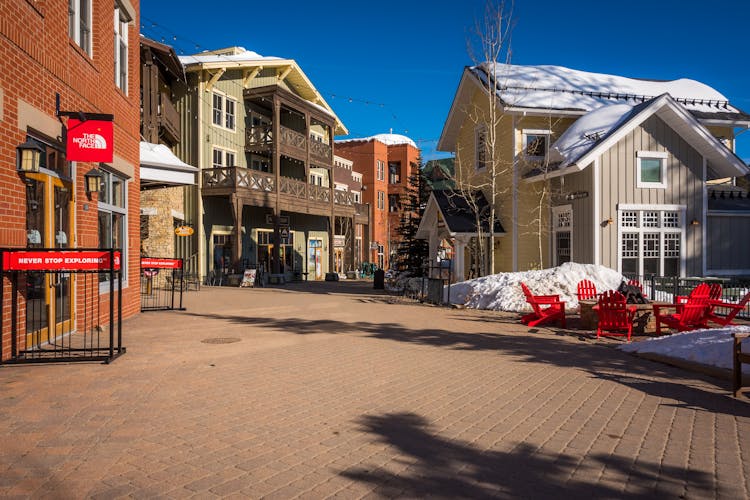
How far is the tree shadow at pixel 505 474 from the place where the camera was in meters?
3.76

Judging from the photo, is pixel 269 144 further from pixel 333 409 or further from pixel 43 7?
pixel 333 409

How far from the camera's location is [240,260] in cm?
2788

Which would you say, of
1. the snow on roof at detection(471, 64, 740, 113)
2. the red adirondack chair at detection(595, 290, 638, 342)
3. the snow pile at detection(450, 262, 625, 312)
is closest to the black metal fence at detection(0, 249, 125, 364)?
the red adirondack chair at detection(595, 290, 638, 342)

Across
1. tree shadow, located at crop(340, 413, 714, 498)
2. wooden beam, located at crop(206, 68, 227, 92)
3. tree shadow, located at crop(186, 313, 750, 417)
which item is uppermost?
wooden beam, located at crop(206, 68, 227, 92)

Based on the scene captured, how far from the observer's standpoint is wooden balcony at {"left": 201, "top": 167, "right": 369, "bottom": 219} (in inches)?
1061

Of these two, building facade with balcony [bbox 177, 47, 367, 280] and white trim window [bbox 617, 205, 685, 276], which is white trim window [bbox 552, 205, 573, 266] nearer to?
white trim window [bbox 617, 205, 685, 276]

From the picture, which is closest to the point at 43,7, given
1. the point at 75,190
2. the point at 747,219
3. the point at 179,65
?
the point at 75,190

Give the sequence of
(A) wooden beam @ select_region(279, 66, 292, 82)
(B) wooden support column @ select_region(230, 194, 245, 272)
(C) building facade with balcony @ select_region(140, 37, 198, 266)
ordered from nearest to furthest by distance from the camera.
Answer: (C) building facade with balcony @ select_region(140, 37, 198, 266) < (B) wooden support column @ select_region(230, 194, 245, 272) < (A) wooden beam @ select_region(279, 66, 292, 82)

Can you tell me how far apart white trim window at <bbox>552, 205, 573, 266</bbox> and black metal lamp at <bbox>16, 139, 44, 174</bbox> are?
620 inches

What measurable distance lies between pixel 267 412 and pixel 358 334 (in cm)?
548

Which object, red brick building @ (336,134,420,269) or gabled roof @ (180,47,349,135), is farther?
red brick building @ (336,134,420,269)

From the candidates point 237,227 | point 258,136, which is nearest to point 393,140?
point 258,136

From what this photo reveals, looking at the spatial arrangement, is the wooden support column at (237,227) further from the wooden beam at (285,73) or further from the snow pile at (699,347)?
the snow pile at (699,347)

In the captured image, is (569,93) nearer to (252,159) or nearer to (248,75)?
(248,75)
